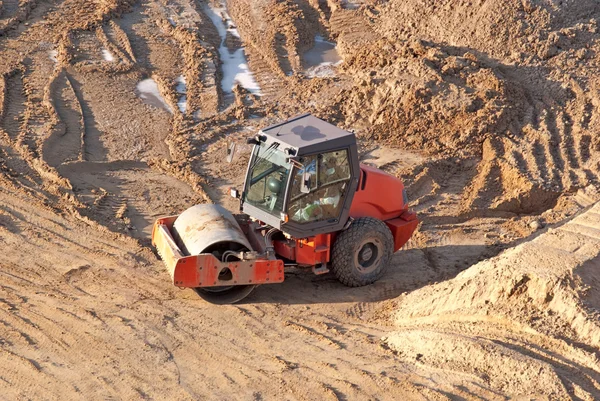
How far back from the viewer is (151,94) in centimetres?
1468

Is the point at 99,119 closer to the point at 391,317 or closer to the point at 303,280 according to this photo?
the point at 303,280

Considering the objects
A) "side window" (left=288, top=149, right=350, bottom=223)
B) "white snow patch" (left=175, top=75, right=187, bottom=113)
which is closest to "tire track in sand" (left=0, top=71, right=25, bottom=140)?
"white snow patch" (left=175, top=75, right=187, bottom=113)

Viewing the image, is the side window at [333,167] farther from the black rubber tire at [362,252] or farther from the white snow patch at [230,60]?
the white snow patch at [230,60]

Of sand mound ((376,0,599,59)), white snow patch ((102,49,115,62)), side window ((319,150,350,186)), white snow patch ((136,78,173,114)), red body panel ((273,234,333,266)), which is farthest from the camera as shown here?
white snow patch ((102,49,115,62))

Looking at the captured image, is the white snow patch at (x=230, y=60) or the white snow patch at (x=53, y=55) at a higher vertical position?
the white snow patch at (x=53, y=55)

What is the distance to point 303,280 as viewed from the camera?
10039mm

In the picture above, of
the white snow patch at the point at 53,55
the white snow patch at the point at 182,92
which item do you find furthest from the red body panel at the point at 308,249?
the white snow patch at the point at 53,55

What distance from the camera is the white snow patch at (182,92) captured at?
14.3m

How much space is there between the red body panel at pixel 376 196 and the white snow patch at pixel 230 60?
5.37m

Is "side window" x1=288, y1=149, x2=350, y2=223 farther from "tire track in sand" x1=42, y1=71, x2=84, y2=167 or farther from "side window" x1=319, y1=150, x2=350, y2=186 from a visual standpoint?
"tire track in sand" x1=42, y1=71, x2=84, y2=167

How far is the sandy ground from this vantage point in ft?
25.8

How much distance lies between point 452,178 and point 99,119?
5.91 meters

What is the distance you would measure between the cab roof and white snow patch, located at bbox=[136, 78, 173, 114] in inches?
209

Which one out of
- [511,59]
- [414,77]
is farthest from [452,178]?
[511,59]
